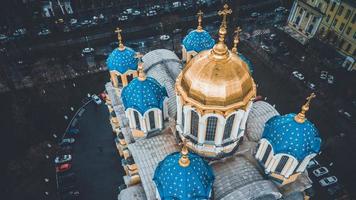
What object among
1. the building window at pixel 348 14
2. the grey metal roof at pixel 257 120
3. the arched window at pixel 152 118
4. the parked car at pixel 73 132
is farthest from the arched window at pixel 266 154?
the building window at pixel 348 14

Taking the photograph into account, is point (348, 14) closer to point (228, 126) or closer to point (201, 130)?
point (228, 126)

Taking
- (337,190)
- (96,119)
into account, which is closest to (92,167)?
(96,119)

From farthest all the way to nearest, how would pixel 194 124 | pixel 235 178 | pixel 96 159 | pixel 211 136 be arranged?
pixel 96 159 < pixel 235 178 < pixel 211 136 < pixel 194 124

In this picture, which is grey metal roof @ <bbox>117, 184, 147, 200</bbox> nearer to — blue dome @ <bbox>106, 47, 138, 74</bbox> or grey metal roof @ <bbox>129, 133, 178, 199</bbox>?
grey metal roof @ <bbox>129, 133, 178, 199</bbox>

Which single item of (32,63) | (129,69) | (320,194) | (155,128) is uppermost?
(129,69)

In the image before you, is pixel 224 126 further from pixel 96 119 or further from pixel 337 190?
pixel 96 119

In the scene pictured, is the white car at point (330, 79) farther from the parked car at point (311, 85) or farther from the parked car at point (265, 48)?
the parked car at point (265, 48)

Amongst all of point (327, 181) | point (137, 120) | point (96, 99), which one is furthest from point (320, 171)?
point (96, 99)
